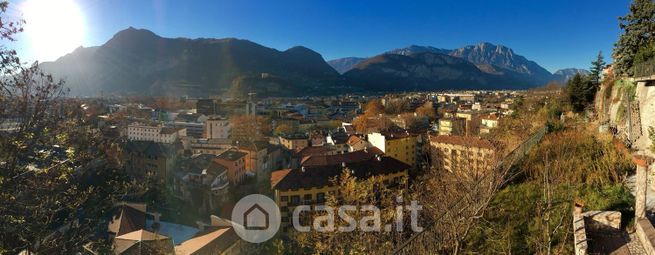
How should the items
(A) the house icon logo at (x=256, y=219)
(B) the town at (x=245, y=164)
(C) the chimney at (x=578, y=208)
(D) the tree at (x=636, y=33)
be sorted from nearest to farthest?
(C) the chimney at (x=578, y=208), (D) the tree at (x=636, y=33), (B) the town at (x=245, y=164), (A) the house icon logo at (x=256, y=219)

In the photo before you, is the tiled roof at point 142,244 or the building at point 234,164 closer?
the tiled roof at point 142,244

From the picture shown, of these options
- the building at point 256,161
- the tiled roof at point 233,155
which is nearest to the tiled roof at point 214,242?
the tiled roof at point 233,155

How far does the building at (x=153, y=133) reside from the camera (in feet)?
123

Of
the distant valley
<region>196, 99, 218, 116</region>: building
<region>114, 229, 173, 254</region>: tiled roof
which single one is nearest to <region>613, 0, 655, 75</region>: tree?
<region>114, 229, 173, 254</region>: tiled roof

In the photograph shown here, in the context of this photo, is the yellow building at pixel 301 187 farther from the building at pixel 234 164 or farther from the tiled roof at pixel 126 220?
the tiled roof at pixel 126 220

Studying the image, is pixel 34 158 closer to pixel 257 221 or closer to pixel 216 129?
pixel 257 221

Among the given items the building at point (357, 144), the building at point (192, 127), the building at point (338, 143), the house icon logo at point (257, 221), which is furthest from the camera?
the building at point (192, 127)

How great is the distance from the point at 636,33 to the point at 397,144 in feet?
59.9

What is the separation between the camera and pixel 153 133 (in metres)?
38.7

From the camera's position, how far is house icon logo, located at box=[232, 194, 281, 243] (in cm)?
1714

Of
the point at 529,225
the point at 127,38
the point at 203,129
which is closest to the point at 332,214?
the point at 529,225

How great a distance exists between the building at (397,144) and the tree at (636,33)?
17138 millimetres

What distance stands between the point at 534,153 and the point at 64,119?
10.1 m

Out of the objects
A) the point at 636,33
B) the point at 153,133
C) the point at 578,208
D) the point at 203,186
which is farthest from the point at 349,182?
the point at 153,133
